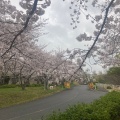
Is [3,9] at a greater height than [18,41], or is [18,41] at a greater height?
[3,9]

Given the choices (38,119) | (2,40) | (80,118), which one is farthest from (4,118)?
(80,118)

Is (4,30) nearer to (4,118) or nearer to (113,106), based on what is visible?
(4,118)

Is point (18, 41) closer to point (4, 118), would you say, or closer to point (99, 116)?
point (4, 118)

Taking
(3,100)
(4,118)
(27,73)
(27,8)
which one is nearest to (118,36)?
(27,8)

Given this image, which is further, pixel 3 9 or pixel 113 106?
pixel 3 9

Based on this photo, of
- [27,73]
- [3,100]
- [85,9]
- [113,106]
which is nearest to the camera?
[85,9]

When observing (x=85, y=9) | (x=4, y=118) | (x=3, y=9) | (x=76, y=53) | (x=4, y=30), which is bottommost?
(x=4, y=118)

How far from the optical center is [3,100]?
76.4 ft

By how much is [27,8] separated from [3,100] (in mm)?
17800

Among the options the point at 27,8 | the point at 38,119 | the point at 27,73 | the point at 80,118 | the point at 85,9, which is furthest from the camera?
the point at 27,73

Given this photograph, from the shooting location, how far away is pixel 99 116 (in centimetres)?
750

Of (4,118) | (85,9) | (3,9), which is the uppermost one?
(3,9)

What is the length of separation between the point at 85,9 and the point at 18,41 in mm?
6335

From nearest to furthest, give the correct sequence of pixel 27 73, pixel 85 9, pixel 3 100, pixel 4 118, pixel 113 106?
pixel 85 9 < pixel 113 106 < pixel 4 118 < pixel 3 100 < pixel 27 73
